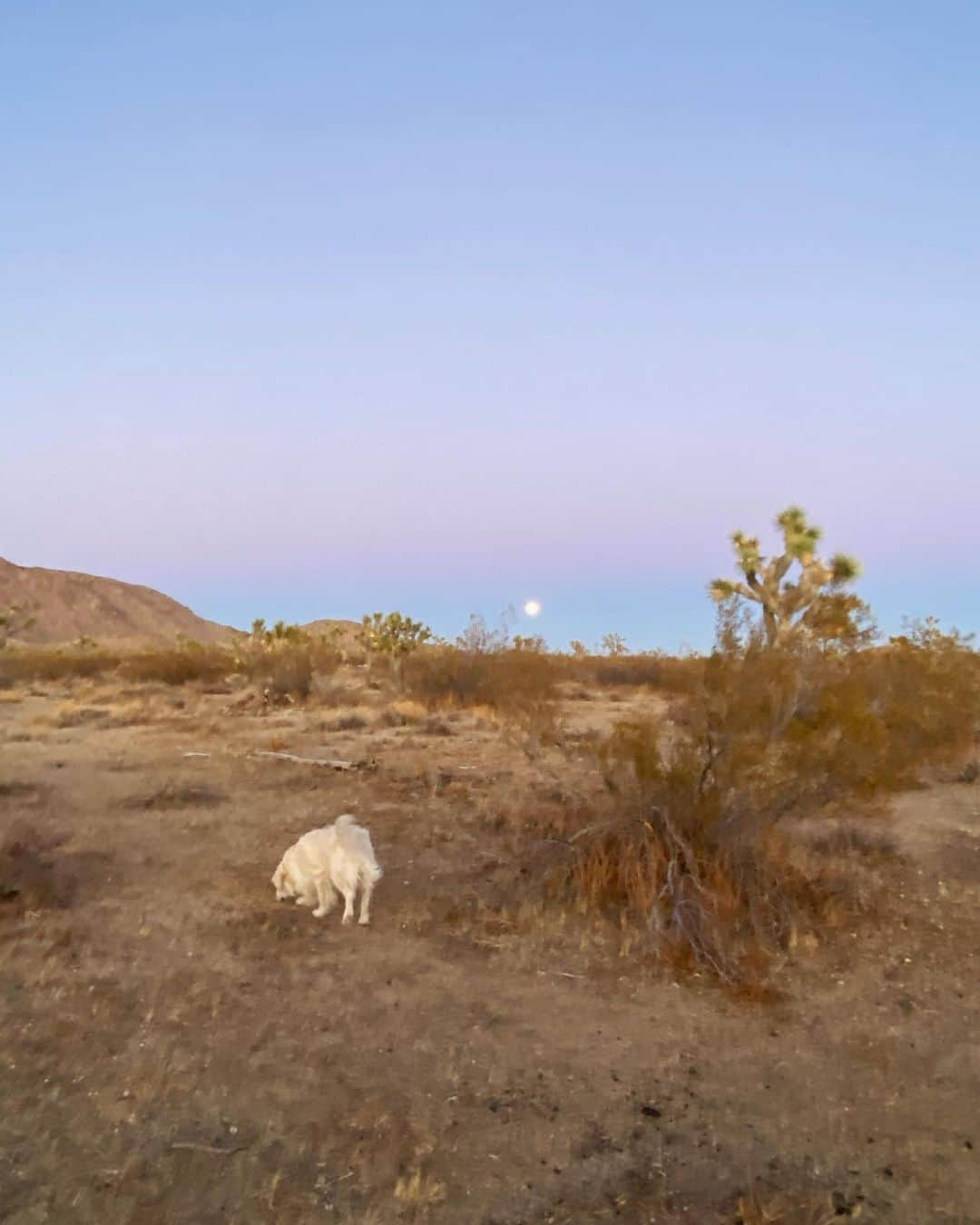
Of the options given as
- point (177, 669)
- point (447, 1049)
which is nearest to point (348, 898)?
point (447, 1049)

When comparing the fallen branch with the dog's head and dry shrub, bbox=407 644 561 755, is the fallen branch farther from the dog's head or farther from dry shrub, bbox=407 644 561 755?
the dog's head

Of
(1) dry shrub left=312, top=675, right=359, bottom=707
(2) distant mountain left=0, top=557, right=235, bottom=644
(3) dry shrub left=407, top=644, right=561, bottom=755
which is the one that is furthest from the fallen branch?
(2) distant mountain left=0, top=557, right=235, bottom=644

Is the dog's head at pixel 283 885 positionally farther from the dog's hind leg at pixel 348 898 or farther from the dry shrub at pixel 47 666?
the dry shrub at pixel 47 666

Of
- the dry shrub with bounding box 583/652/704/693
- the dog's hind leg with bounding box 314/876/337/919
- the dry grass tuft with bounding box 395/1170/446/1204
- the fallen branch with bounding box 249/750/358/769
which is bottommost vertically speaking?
the dry grass tuft with bounding box 395/1170/446/1204

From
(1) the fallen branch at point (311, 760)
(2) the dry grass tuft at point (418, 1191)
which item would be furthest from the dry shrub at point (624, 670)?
(2) the dry grass tuft at point (418, 1191)

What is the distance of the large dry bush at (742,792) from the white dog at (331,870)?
150cm

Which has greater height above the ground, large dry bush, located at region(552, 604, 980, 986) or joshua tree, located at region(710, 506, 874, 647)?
joshua tree, located at region(710, 506, 874, 647)

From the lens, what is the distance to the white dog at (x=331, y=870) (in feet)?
22.9

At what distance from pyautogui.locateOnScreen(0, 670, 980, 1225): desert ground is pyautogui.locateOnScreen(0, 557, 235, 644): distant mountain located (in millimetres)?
82527

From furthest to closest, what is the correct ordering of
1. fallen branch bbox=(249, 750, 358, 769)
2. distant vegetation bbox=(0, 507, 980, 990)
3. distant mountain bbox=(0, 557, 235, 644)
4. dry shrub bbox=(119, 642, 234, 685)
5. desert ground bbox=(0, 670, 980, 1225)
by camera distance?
1. distant mountain bbox=(0, 557, 235, 644)
2. dry shrub bbox=(119, 642, 234, 685)
3. fallen branch bbox=(249, 750, 358, 769)
4. distant vegetation bbox=(0, 507, 980, 990)
5. desert ground bbox=(0, 670, 980, 1225)

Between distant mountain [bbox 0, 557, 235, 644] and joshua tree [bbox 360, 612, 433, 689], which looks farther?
distant mountain [bbox 0, 557, 235, 644]

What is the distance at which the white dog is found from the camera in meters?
6.98

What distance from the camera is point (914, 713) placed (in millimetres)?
8719

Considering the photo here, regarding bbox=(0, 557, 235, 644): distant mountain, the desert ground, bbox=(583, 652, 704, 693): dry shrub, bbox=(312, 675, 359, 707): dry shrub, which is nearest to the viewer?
the desert ground
